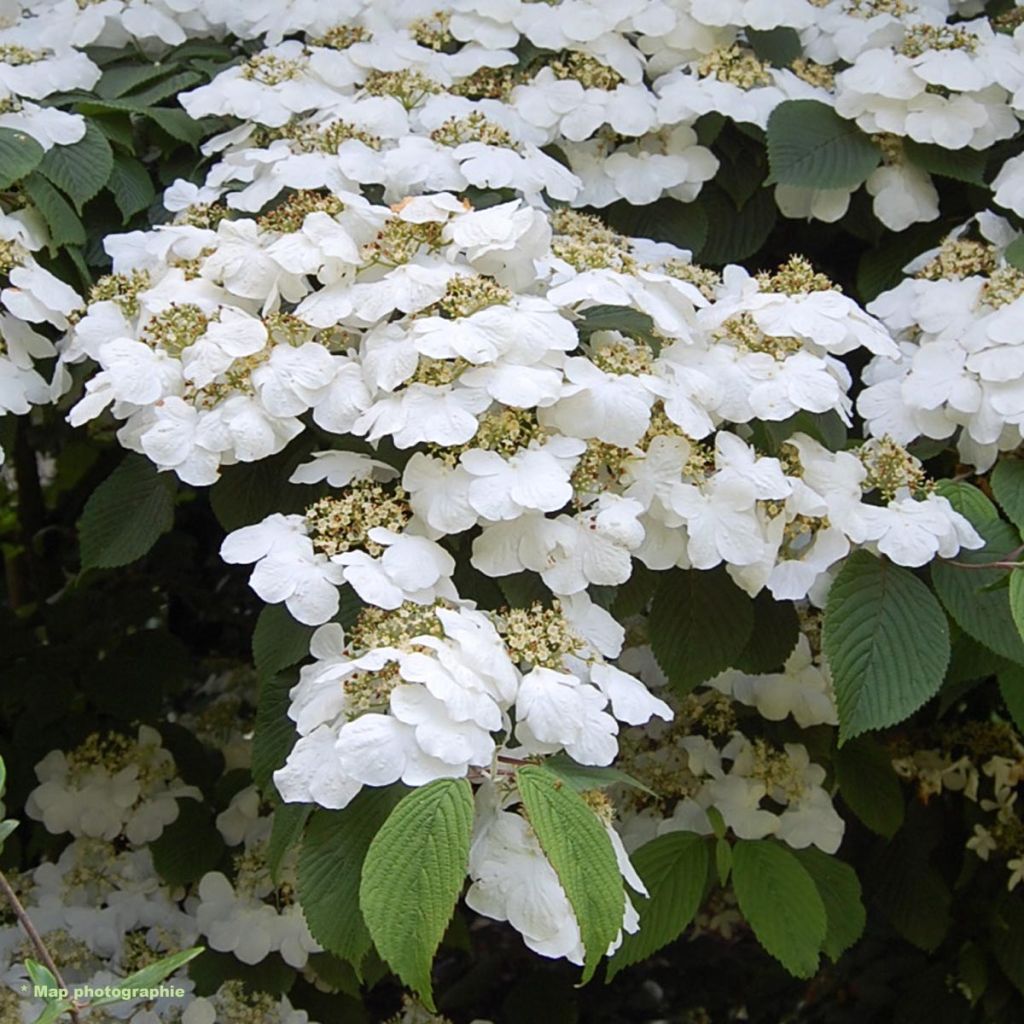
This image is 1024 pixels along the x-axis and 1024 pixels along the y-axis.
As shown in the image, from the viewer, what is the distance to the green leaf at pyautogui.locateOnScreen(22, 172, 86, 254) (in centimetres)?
170

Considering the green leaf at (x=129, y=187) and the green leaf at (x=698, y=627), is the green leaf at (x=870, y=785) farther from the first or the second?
the green leaf at (x=129, y=187)

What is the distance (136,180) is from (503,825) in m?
1.11

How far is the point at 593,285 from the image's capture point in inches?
55.9

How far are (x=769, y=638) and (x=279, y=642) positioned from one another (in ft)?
1.72

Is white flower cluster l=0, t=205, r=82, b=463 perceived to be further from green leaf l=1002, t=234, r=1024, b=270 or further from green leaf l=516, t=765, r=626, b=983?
green leaf l=1002, t=234, r=1024, b=270

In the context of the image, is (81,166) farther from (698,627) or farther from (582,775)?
(582,775)

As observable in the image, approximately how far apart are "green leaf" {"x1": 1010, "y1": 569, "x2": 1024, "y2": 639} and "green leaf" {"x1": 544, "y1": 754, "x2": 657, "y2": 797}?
0.37 metres

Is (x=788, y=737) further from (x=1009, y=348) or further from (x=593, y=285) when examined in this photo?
→ (x=593, y=285)

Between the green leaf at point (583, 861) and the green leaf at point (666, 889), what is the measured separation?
55 cm

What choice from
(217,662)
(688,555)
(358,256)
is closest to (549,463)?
(688,555)

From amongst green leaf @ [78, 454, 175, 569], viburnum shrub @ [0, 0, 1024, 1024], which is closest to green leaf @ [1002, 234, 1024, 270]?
viburnum shrub @ [0, 0, 1024, 1024]

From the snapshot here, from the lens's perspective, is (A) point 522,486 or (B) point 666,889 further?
(B) point 666,889

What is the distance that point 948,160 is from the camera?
74.6 inches

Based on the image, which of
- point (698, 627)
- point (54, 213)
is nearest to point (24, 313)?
point (54, 213)
